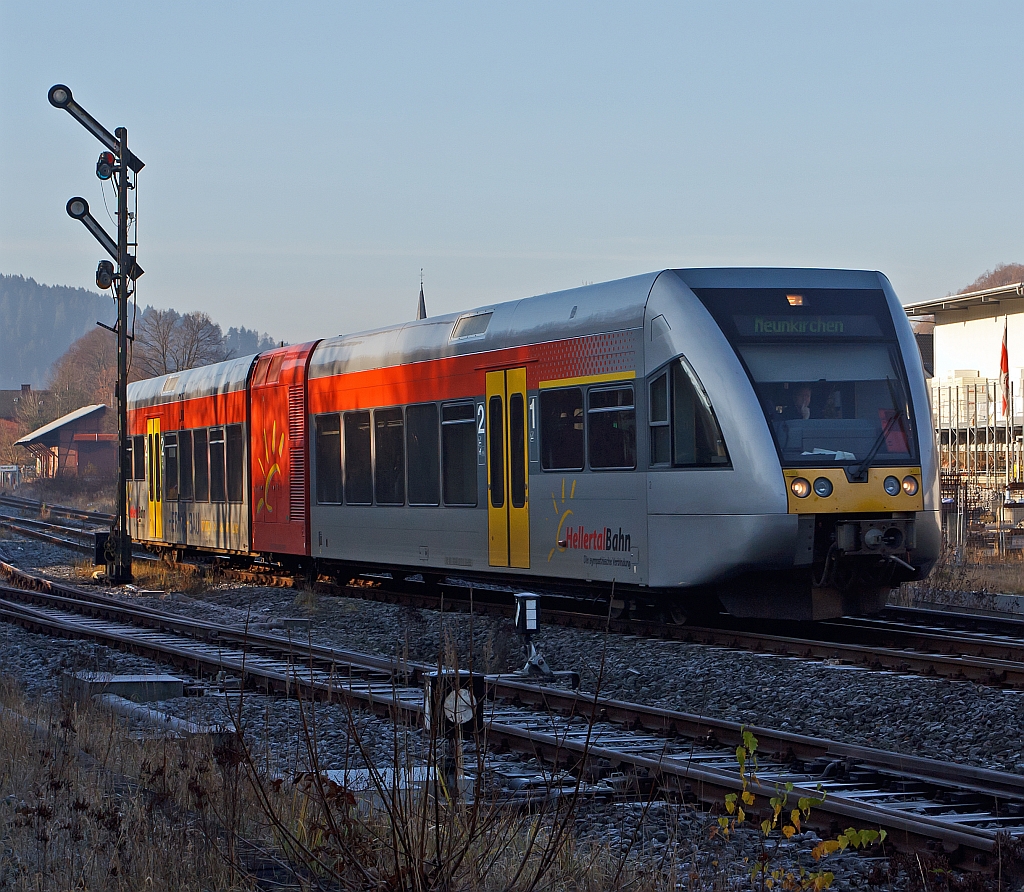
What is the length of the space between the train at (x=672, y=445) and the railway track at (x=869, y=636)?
0.34 m

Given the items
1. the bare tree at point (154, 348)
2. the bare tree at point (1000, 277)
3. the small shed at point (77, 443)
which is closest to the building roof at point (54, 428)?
the small shed at point (77, 443)

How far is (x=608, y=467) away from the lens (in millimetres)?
13203

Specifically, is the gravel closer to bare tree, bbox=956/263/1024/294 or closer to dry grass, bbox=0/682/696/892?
dry grass, bbox=0/682/696/892

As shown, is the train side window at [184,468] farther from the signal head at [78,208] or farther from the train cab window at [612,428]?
the train cab window at [612,428]

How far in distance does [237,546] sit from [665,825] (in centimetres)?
1672

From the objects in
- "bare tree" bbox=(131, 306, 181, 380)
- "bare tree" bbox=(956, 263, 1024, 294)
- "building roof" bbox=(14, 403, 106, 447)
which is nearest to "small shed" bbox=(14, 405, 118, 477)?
"building roof" bbox=(14, 403, 106, 447)

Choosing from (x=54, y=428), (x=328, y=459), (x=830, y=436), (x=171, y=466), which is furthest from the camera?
(x=54, y=428)

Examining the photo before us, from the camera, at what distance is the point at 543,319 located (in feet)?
47.0

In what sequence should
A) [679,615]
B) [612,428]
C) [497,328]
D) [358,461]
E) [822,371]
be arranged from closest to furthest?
1. [822,371]
2. [612,428]
3. [679,615]
4. [497,328]
5. [358,461]

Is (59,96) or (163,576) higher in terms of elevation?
(59,96)

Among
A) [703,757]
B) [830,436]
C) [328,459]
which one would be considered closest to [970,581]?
[830,436]

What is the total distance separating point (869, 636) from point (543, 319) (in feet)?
15.1

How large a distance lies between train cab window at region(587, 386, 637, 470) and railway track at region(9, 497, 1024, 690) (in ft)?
5.13

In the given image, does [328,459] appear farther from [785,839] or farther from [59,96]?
[785,839]
